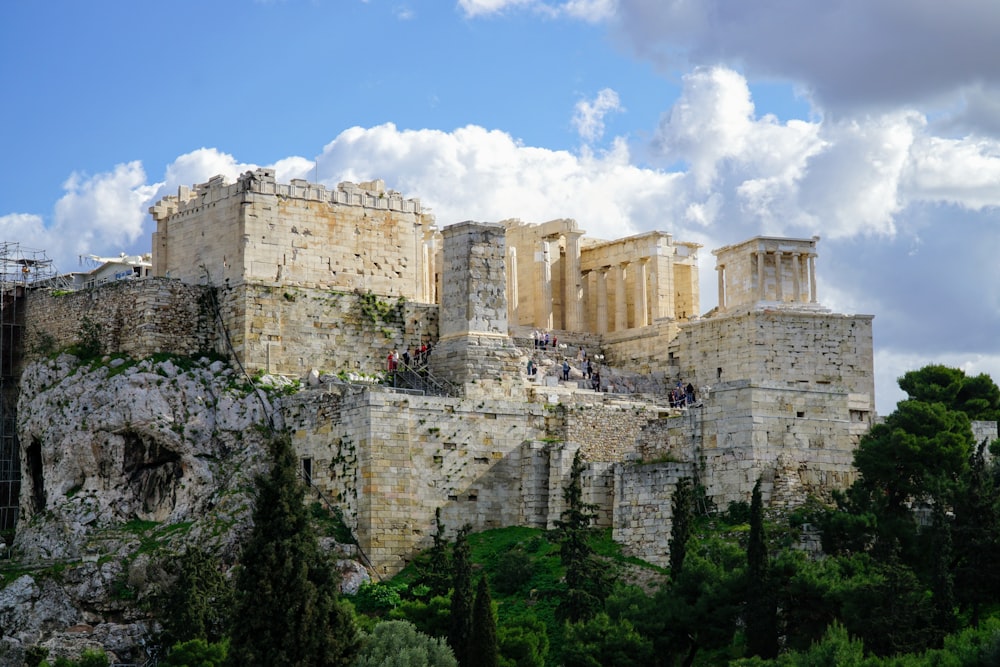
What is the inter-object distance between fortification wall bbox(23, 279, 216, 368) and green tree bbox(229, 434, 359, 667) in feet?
50.7

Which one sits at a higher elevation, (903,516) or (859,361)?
(859,361)

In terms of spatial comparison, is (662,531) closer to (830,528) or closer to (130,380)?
(830,528)

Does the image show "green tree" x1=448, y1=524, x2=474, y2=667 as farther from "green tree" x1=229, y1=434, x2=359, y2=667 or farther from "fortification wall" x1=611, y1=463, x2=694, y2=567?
"fortification wall" x1=611, y1=463, x2=694, y2=567

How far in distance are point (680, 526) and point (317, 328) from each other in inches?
687

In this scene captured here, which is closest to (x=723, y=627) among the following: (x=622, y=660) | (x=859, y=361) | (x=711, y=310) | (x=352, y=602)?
(x=622, y=660)

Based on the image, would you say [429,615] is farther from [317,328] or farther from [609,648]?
[317,328]

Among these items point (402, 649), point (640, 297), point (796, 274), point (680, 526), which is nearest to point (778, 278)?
point (796, 274)

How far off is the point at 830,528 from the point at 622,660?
22.4 ft

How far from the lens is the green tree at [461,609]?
194ft

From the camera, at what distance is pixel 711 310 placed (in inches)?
3275

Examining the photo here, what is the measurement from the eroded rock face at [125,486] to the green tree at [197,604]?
214 cm

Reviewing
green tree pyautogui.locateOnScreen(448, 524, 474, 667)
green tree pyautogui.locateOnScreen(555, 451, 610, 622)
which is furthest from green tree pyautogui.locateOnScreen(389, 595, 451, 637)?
green tree pyautogui.locateOnScreen(555, 451, 610, 622)

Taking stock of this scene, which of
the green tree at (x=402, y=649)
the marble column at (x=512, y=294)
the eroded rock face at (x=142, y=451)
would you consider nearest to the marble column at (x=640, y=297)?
the marble column at (x=512, y=294)

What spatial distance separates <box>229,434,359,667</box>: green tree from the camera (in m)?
55.8
